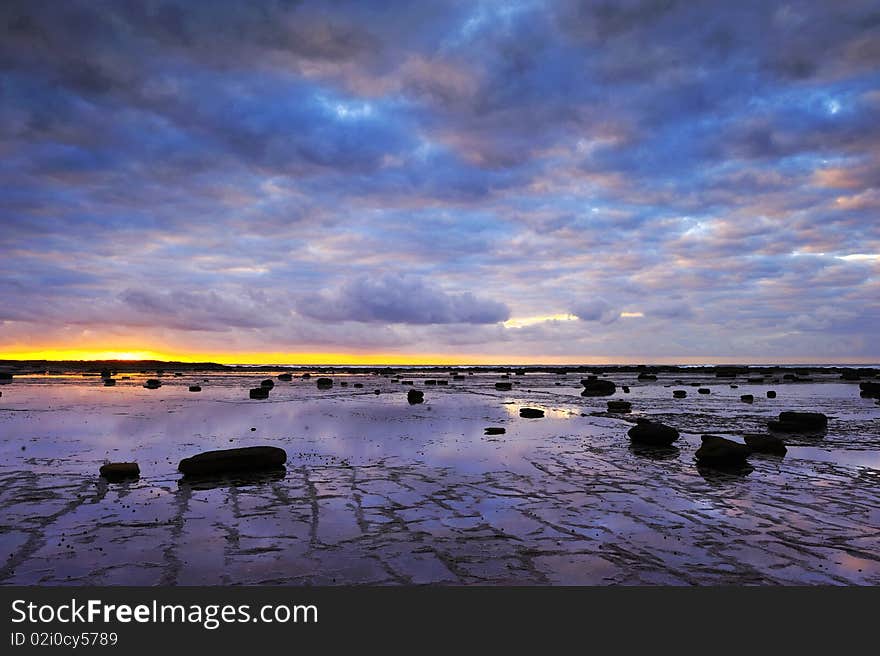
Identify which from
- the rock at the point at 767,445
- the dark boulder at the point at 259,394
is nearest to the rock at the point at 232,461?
the rock at the point at 767,445

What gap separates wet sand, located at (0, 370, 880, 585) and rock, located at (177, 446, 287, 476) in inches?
32.4

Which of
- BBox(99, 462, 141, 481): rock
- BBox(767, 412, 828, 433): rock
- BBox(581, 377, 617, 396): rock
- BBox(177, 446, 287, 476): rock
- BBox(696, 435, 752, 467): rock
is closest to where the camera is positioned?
BBox(99, 462, 141, 481): rock

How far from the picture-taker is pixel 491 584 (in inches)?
331

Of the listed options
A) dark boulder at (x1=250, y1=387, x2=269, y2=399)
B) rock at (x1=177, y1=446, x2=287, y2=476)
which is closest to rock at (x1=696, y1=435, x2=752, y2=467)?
rock at (x1=177, y1=446, x2=287, y2=476)

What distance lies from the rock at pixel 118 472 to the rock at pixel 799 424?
28.9 metres

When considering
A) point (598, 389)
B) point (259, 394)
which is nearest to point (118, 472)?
point (259, 394)

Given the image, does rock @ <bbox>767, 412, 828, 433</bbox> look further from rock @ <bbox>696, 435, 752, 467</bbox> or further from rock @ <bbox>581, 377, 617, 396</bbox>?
rock @ <bbox>581, 377, 617, 396</bbox>

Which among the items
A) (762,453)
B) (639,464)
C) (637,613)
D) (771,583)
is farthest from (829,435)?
(637,613)

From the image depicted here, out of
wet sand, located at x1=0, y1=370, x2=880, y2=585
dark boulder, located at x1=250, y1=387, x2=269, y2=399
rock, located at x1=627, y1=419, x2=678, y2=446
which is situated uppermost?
dark boulder, located at x1=250, y1=387, x2=269, y2=399

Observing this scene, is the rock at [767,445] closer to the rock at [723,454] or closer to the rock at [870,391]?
the rock at [723,454]

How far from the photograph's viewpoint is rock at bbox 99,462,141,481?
15.9m

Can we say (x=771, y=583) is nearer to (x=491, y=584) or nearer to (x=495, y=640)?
(x=491, y=584)

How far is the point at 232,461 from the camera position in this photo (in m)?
17.2

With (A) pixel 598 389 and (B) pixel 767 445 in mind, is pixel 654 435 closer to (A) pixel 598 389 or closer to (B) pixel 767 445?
(B) pixel 767 445
